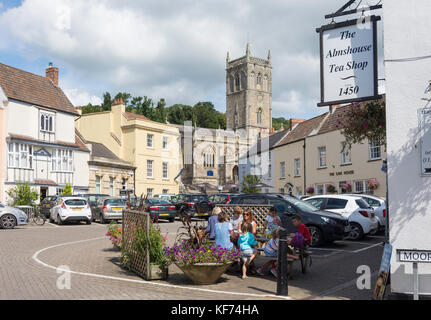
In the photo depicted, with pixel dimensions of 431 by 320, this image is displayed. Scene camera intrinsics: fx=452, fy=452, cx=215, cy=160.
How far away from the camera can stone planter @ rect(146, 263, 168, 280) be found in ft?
31.3

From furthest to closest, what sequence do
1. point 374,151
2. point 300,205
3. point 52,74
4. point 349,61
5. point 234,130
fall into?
point 234,130
point 52,74
point 374,151
point 300,205
point 349,61

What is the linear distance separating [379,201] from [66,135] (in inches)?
1127

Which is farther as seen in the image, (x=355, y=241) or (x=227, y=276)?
(x=355, y=241)

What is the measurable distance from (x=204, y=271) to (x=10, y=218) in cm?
1664

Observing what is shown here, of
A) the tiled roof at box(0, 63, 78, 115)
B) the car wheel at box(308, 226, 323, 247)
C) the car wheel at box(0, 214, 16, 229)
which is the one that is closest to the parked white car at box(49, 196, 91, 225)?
the car wheel at box(0, 214, 16, 229)

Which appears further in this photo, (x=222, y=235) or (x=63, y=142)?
(x=63, y=142)

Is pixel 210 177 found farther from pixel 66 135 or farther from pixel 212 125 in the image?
pixel 66 135

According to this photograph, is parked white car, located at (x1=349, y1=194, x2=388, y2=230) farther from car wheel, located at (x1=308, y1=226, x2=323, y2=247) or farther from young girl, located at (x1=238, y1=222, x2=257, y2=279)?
young girl, located at (x1=238, y1=222, x2=257, y2=279)

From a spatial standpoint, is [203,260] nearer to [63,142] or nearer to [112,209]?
[112,209]

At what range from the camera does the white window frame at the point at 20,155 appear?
33469 mm

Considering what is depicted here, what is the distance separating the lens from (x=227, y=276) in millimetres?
10172

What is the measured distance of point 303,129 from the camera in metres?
39.0

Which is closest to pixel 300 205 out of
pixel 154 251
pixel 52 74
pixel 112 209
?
pixel 154 251
